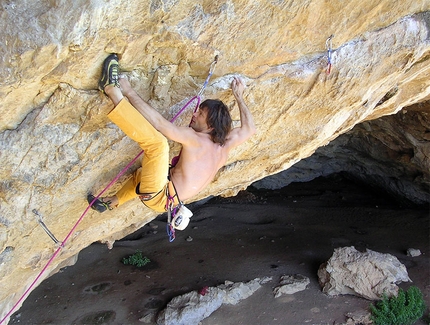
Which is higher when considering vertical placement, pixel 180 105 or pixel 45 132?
pixel 45 132

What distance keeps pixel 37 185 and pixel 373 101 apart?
11.6ft

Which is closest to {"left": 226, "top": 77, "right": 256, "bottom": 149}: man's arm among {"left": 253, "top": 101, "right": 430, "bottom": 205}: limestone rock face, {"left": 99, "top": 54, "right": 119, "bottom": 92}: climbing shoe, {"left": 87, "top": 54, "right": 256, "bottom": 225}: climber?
{"left": 87, "top": 54, "right": 256, "bottom": 225}: climber

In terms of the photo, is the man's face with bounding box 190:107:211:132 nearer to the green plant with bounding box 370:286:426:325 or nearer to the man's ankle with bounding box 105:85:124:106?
the man's ankle with bounding box 105:85:124:106

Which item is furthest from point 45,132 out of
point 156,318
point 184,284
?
point 184,284

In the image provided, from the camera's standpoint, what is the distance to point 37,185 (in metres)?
3.37

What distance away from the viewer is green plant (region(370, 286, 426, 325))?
654 cm

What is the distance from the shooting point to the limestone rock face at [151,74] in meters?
2.51

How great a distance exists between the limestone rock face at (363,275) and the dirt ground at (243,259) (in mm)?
186

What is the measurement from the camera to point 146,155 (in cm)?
296

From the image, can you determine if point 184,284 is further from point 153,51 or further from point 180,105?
point 153,51

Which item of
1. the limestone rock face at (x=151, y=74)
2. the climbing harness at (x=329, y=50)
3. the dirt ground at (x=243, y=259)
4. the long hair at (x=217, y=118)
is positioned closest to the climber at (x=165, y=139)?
the long hair at (x=217, y=118)

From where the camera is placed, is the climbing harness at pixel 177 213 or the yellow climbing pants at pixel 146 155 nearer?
the yellow climbing pants at pixel 146 155

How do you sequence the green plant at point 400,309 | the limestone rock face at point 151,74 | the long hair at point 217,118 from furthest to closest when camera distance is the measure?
the green plant at point 400,309 → the long hair at point 217,118 → the limestone rock face at point 151,74

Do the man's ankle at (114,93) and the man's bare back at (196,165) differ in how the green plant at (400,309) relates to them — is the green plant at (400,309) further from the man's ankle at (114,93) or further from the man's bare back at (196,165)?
the man's ankle at (114,93)
